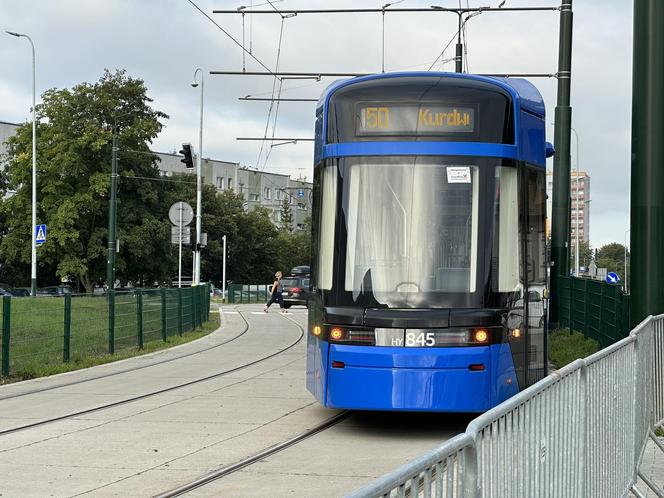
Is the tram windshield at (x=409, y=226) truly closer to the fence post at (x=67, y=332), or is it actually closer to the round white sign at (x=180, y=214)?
the fence post at (x=67, y=332)

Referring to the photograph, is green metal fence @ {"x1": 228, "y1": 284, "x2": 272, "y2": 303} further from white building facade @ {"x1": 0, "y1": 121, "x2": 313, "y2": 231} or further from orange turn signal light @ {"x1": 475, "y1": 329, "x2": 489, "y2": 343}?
orange turn signal light @ {"x1": 475, "y1": 329, "x2": 489, "y2": 343}

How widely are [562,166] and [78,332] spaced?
10793mm

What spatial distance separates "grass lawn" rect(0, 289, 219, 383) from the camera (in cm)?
1678

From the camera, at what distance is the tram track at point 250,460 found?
25.4 feet

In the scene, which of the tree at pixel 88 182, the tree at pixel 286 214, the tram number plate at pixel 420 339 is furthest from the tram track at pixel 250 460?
the tree at pixel 286 214

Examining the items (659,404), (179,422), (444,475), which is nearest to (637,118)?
(659,404)

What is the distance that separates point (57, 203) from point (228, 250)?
105 feet

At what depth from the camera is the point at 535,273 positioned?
37.1ft

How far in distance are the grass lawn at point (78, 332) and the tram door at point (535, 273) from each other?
27.0 feet

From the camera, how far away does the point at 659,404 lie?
10641 millimetres

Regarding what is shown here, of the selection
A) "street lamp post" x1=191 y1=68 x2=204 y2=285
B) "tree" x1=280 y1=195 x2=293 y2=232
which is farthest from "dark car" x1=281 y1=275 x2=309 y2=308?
"tree" x1=280 y1=195 x2=293 y2=232

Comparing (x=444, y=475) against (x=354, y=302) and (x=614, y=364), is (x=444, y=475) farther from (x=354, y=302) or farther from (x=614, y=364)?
(x=354, y=302)

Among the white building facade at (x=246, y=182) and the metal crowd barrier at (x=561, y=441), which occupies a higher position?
the white building facade at (x=246, y=182)

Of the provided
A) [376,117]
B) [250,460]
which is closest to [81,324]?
[376,117]
